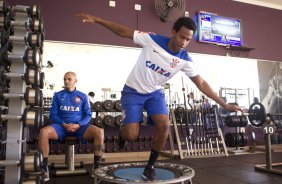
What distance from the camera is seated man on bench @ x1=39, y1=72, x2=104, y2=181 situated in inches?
99.7

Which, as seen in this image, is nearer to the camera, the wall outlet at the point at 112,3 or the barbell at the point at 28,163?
the barbell at the point at 28,163

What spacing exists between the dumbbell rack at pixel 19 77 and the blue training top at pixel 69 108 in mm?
884

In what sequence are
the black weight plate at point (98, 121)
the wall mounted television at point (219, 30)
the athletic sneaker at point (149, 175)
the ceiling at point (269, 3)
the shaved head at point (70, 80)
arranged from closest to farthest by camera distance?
the athletic sneaker at point (149, 175) < the shaved head at point (70, 80) < the black weight plate at point (98, 121) < the wall mounted television at point (219, 30) < the ceiling at point (269, 3)

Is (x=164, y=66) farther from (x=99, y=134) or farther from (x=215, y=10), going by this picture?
(x=215, y=10)

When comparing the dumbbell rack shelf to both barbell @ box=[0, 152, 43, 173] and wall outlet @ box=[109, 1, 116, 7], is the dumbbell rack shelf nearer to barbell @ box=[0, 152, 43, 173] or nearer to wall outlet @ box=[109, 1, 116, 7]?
wall outlet @ box=[109, 1, 116, 7]

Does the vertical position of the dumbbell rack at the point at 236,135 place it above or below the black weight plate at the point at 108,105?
below

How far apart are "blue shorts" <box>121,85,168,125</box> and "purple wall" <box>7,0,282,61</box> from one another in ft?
7.49

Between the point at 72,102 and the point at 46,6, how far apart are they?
2.08m

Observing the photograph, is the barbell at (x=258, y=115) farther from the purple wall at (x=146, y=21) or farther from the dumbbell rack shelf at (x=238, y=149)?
the purple wall at (x=146, y=21)

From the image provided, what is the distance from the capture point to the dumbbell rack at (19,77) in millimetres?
1765

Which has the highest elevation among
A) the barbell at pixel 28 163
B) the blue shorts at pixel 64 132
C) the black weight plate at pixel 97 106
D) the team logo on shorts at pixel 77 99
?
the team logo on shorts at pixel 77 99

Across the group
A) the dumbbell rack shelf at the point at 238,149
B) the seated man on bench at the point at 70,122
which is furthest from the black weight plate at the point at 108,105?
the dumbbell rack shelf at the point at 238,149

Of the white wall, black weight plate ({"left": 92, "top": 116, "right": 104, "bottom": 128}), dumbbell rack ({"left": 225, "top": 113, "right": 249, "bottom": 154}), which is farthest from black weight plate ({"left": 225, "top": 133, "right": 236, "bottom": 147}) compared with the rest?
black weight plate ({"left": 92, "top": 116, "right": 104, "bottom": 128})

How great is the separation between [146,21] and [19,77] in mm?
3279
